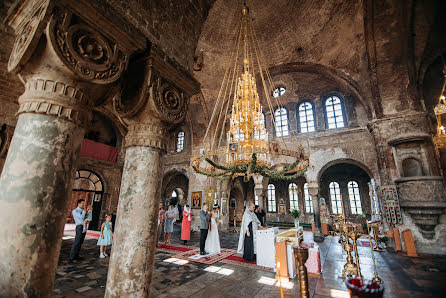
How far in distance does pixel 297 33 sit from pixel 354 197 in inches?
474

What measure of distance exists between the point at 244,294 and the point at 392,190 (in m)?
7.91

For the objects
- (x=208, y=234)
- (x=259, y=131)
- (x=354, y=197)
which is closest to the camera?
(x=259, y=131)

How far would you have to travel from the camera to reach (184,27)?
2979 millimetres

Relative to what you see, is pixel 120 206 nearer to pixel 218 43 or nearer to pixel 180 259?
pixel 180 259

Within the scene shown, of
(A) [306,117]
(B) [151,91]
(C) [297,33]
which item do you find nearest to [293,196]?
(A) [306,117]

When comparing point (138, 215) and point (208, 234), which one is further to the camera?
point (208, 234)

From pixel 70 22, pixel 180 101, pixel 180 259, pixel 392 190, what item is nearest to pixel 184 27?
pixel 180 101

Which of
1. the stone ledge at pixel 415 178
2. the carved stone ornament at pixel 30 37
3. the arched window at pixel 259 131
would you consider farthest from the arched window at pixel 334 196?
the carved stone ornament at pixel 30 37

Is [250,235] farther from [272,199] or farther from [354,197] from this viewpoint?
[354,197]

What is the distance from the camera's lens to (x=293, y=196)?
16.9m

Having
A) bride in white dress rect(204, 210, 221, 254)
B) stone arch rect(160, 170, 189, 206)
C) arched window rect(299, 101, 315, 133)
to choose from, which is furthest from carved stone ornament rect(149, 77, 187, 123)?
stone arch rect(160, 170, 189, 206)

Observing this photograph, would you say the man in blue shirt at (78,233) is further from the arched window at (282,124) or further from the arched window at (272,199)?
the arched window at (272,199)

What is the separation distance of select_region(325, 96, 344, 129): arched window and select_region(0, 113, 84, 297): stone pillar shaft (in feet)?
40.3

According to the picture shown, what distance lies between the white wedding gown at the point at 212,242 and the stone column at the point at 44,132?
5740 mm
